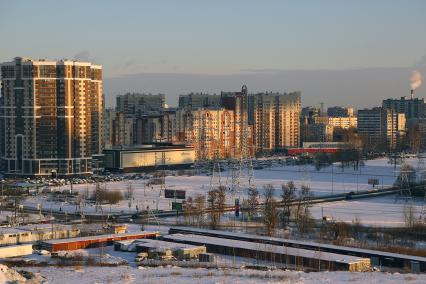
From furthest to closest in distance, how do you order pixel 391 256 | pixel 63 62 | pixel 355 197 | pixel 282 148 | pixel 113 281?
pixel 282 148 → pixel 63 62 → pixel 355 197 → pixel 391 256 → pixel 113 281

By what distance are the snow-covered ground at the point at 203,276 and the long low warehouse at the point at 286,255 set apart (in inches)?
32.9

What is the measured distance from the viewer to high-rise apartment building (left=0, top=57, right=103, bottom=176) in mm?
28281

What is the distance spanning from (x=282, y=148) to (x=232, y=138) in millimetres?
7589

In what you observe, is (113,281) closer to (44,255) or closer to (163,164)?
(44,255)

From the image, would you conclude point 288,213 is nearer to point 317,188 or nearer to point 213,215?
point 213,215

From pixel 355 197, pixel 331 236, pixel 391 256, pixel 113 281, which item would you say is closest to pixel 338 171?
pixel 355 197

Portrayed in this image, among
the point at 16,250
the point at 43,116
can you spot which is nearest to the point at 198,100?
the point at 43,116

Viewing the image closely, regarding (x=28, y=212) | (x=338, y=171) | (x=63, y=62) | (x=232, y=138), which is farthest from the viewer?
(x=232, y=138)

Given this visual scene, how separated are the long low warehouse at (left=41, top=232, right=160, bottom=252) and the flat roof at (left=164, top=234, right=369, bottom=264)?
609mm

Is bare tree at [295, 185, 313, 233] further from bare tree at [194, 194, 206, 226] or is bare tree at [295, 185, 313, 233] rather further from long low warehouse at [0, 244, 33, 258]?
long low warehouse at [0, 244, 33, 258]

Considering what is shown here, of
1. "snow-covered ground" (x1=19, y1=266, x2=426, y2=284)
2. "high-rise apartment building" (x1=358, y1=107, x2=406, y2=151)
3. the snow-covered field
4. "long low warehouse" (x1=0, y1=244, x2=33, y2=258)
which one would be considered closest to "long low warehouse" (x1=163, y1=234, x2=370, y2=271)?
"snow-covered ground" (x1=19, y1=266, x2=426, y2=284)

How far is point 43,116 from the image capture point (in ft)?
93.2

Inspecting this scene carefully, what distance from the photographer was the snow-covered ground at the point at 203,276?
895 centimetres

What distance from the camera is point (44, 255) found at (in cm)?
1185
